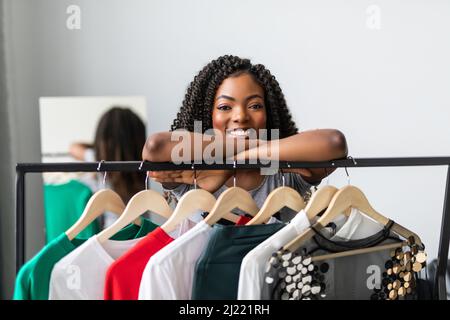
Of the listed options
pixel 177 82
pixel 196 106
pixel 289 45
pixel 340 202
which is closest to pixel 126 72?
pixel 177 82

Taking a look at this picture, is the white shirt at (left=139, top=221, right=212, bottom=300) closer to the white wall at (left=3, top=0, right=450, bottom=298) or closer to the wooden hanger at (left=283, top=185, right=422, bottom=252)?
the wooden hanger at (left=283, top=185, right=422, bottom=252)

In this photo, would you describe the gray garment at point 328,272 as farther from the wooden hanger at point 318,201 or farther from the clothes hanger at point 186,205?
the clothes hanger at point 186,205

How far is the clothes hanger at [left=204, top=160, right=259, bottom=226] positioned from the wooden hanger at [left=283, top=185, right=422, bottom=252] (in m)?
0.12

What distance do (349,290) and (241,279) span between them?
0.25m

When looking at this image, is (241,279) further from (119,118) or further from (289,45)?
(289,45)

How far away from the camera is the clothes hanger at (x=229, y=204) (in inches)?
44.6

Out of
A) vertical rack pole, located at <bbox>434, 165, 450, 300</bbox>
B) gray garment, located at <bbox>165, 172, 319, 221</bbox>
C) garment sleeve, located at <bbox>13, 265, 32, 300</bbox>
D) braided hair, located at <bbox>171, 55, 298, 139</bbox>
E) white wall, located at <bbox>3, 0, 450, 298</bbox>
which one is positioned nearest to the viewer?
garment sleeve, located at <bbox>13, 265, 32, 300</bbox>

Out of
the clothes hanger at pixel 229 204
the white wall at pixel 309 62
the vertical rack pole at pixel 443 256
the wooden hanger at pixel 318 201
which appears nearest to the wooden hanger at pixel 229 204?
the clothes hanger at pixel 229 204

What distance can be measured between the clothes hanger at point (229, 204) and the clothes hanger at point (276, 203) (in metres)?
0.03

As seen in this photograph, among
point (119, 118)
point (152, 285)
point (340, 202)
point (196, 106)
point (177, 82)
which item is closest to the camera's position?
point (152, 285)

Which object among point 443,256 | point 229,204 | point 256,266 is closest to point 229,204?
point 229,204

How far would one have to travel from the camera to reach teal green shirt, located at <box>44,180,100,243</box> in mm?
2680

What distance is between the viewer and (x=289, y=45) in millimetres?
2916

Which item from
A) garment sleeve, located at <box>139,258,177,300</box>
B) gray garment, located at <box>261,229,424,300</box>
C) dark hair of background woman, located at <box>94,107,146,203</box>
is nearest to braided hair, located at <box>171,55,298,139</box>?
gray garment, located at <box>261,229,424,300</box>
